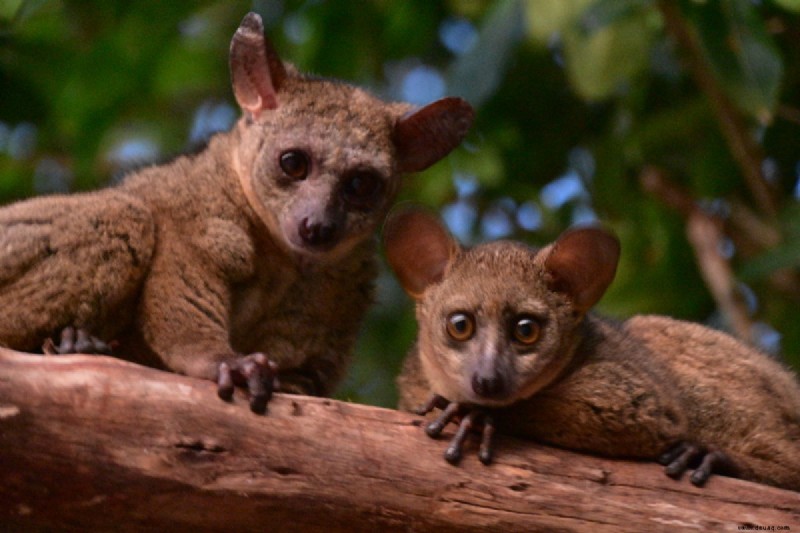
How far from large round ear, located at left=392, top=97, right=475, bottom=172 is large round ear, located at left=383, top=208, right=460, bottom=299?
1.70 feet

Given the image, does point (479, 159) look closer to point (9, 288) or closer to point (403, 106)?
point (403, 106)

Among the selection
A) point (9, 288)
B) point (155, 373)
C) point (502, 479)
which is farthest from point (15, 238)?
point (502, 479)

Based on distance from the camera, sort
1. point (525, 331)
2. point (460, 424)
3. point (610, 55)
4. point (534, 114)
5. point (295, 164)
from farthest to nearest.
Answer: point (534, 114) < point (610, 55) < point (295, 164) < point (525, 331) < point (460, 424)

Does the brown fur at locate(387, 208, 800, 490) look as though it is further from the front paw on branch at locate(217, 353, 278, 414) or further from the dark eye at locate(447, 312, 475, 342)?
the front paw on branch at locate(217, 353, 278, 414)

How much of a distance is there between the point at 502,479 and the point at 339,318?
136 cm

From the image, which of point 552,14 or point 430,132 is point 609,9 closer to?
point 552,14

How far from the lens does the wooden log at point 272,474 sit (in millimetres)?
3527

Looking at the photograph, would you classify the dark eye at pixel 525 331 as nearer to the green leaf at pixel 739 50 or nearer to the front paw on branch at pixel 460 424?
the front paw on branch at pixel 460 424

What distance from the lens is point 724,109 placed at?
247 inches

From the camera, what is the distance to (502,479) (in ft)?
12.7

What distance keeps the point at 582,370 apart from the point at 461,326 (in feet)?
1.61

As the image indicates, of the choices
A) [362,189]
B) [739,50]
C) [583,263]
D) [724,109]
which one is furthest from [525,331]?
[724,109]

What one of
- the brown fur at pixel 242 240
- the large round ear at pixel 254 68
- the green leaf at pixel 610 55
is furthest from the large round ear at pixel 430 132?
the green leaf at pixel 610 55

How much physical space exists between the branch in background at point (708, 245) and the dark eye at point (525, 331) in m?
2.91
